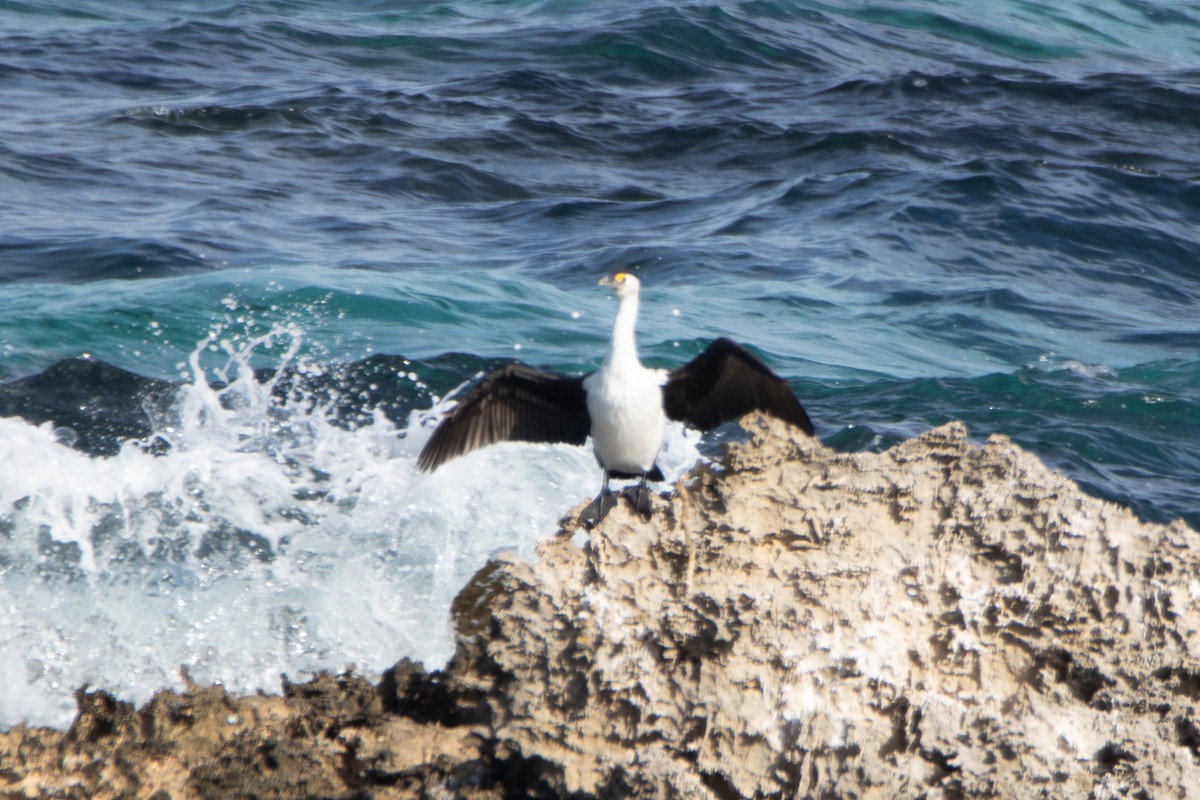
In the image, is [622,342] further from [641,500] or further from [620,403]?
[641,500]

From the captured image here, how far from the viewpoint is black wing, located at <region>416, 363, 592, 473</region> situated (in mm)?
5473

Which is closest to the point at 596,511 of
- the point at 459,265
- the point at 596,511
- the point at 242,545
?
the point at 596,511

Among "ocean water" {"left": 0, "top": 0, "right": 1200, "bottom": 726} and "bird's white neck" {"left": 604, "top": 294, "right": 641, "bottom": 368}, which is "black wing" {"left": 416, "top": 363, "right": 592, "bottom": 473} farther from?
"ocean water" {"left": 0, "top": 0, "right": 1200, "bottom": 726}

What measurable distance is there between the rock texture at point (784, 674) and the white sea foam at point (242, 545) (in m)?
1.54

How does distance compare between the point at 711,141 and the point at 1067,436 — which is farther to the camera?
A: the point at 711,141

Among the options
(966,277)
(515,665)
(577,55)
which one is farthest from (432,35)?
(515,665)

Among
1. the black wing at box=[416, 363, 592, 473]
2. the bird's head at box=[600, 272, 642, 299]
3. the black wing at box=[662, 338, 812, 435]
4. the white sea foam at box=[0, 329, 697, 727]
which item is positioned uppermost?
the bird's head at box=[600, 272, 642, 299]

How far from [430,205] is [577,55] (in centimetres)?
472

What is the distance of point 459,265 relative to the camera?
412 inches

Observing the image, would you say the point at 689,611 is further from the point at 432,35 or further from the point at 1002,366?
the point at 432,35

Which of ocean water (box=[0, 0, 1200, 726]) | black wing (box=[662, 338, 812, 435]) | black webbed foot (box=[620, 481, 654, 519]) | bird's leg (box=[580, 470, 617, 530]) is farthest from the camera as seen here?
ocean water (box=[0, 0, 1200, 726])

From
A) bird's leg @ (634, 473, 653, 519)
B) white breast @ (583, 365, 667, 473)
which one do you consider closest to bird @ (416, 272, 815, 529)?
white breast @ (583, 365, 667, 473)

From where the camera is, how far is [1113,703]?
128 inches

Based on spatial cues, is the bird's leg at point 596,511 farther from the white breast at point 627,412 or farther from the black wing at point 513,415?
the black wing at point 513,415
